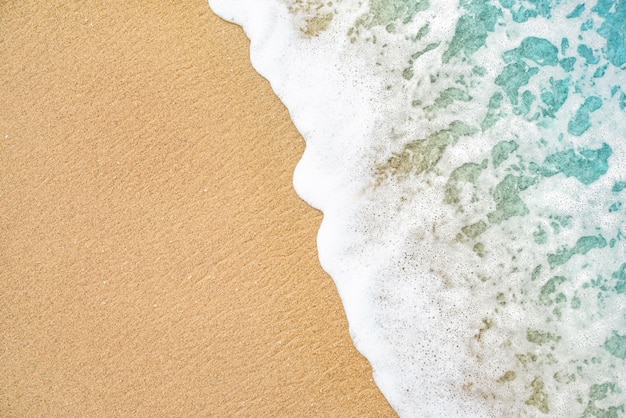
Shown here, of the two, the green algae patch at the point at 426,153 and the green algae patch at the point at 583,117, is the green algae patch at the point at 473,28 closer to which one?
the green algae patch at the point at 426,153

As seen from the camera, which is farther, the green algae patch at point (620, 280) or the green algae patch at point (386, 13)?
the green algae patch at point (386, 13)

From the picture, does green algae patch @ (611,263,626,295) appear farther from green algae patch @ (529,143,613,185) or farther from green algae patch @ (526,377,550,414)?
green algae patch @ (526,377,550,414)

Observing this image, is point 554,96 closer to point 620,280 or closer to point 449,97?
point 449,97

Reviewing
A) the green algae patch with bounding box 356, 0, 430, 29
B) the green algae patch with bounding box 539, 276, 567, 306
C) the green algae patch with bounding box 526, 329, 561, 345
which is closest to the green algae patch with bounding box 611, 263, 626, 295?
the green algae patch with bounding box 539, 276, 567, 306

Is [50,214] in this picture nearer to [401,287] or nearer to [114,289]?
[114,289]

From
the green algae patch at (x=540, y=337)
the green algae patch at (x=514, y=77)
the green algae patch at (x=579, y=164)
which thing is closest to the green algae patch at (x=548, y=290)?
the green algae patch at (x=540, y=337)

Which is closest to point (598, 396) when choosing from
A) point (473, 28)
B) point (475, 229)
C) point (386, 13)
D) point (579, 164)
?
point (475, 229)
